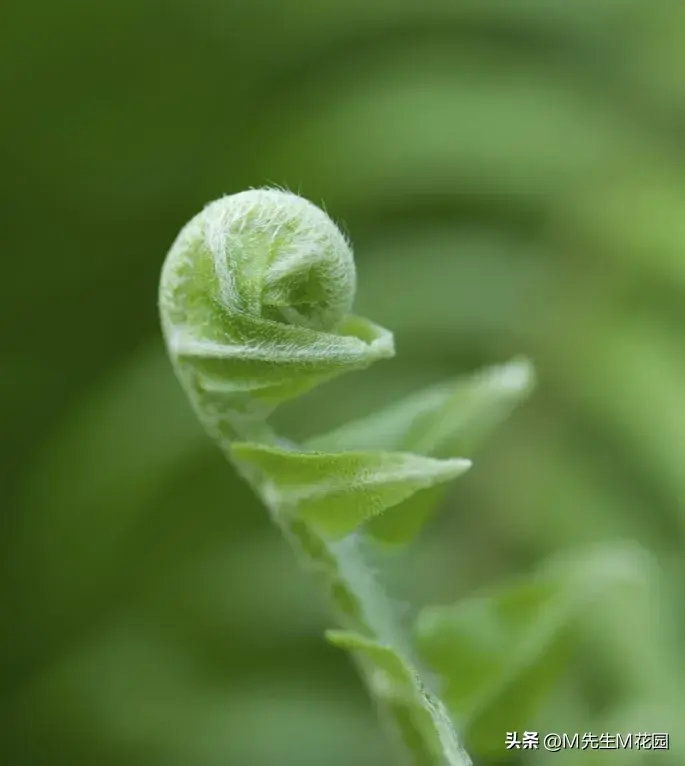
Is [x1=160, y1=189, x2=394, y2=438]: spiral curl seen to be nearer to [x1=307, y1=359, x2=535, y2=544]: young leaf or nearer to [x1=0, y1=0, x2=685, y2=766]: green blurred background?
[x1=307, y1=359, x2=535, y2=544]: young leaf

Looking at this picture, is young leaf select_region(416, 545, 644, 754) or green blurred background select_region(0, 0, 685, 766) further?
green blurred background select_region(0, 0, 685, 766)

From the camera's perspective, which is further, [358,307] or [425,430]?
[358,307]

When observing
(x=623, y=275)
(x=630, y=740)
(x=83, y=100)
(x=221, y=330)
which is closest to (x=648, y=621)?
(x=630, y=740)

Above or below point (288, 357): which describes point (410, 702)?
below

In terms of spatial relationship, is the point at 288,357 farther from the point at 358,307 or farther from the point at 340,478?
the point at 358,307

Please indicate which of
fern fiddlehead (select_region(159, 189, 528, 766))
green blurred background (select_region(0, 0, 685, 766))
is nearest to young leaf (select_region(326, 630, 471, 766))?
fern fiddlehead (select_region(159, 189, 528, 766))

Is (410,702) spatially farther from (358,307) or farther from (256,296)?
(358,307)

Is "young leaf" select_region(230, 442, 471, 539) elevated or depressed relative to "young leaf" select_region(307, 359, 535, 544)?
elevated

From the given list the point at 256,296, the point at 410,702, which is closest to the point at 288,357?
the point at 256,296
